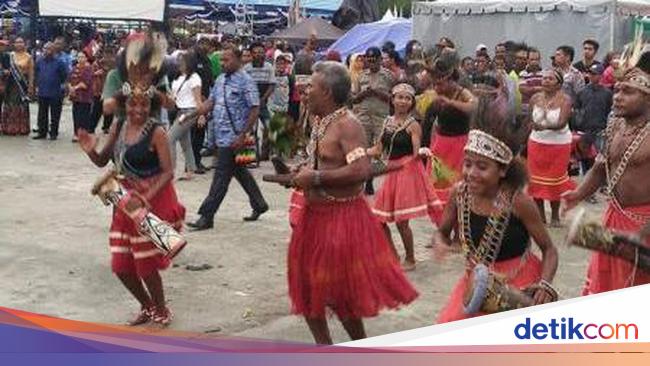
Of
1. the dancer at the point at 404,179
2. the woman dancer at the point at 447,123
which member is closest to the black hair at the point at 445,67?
the woman dancer at the point at 447,123

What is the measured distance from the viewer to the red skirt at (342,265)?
16.8 ft

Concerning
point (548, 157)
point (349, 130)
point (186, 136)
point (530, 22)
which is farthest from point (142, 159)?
point (530, 22)

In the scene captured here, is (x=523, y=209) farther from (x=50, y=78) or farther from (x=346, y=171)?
(x=50, y=78)

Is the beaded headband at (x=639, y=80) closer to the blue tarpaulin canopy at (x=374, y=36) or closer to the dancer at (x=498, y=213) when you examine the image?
the dancer at (x=498, y=213)

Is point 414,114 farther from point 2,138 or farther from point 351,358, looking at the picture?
point 2,138

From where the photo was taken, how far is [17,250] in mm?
8375

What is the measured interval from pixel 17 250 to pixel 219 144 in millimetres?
2260

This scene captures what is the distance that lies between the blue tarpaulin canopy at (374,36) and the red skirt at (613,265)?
65.2ft

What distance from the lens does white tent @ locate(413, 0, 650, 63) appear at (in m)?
16.9

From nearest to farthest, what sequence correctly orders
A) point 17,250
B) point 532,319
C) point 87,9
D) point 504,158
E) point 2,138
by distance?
point 532,319, point 504,158, point 17,250, point 2,138, point 87,9

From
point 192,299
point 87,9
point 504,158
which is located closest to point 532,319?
point 504,158

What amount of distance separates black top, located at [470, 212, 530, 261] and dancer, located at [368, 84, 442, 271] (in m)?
3.61

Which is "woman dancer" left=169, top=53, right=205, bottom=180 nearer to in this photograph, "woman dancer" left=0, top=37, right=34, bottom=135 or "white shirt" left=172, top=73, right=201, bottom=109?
"white shirt" left=172, top=73, right=201, bottom=109

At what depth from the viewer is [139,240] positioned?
6.00 m
